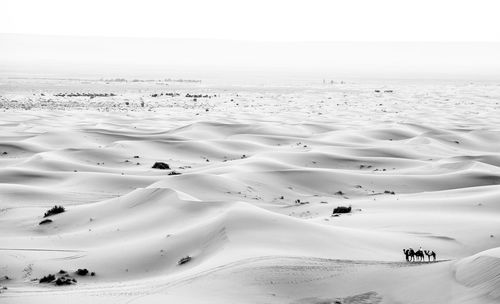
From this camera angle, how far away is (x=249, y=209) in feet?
31.6

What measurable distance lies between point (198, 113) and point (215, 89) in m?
17.7

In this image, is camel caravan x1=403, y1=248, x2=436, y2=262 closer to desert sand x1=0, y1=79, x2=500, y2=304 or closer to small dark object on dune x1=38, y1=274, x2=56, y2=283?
desert sand x1=0, y1=79, x2=500, y2=304

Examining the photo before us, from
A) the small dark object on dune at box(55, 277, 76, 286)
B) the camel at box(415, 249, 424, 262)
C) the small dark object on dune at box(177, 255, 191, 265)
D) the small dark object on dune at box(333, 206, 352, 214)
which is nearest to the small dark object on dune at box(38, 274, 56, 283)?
the small dark object on dune at box(55, 277, 76, 286)

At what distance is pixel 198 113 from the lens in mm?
28531

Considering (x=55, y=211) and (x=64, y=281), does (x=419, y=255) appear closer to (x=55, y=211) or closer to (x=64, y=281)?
(x=64, y=281)

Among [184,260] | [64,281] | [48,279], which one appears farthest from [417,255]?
Answer: [48,279]

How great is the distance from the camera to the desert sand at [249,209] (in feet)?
22.8

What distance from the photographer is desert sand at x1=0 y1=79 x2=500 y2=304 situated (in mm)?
6953

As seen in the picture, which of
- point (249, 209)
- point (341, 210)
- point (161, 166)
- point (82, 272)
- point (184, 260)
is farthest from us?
point (161, 166)

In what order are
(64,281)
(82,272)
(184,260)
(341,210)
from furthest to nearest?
(341,210) < (184,260) < (82,272) < (64,281)

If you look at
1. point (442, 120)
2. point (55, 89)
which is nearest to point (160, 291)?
point (442, 120)

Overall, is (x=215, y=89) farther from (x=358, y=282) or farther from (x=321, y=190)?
(x=358, y=282)

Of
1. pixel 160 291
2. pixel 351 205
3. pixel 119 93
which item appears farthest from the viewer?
pixel 119 93

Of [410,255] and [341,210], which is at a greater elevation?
[410,255]
